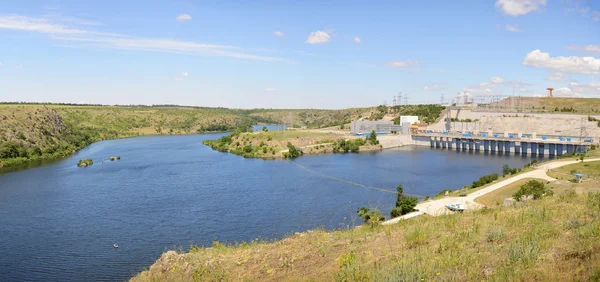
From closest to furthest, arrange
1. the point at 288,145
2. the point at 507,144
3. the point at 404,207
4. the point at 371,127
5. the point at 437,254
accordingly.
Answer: the point at 437,254 < the point at 404,207 < the point at 288,145 < the point at 507,144 < the point at 371,127

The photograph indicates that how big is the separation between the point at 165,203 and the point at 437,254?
36995mm

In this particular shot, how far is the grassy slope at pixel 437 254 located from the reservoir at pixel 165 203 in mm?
5113

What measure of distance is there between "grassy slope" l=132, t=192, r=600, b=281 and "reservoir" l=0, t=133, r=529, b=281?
511cm

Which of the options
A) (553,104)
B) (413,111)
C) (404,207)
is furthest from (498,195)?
(413,111)

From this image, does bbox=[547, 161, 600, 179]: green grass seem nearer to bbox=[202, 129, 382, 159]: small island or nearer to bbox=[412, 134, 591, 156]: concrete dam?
bbox=[412, 134, 591, 156]: concrete dam

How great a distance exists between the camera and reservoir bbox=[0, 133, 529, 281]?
1153 inches

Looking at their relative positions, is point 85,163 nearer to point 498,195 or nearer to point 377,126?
point 498,195

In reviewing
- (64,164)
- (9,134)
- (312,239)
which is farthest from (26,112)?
(312,239)

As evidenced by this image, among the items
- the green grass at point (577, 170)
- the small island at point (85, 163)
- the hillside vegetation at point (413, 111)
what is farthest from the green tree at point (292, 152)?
the hillside vegetation at point (413, 111)

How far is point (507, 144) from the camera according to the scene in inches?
3625

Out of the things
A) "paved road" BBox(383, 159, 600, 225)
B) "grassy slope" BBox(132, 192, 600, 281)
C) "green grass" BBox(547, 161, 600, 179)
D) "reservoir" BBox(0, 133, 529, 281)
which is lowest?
"reservoir" BBox(0, 133, 529, 281)

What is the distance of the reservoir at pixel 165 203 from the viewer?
29.3 m

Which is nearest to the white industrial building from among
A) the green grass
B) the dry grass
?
the green grass

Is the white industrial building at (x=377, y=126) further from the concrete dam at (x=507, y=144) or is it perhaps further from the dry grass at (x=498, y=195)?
the dry grass at (x=498, y=195)
